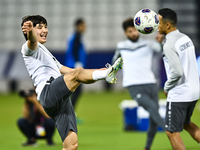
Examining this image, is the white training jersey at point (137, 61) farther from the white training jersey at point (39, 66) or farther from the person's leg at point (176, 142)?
the white training jersey at point (39, 66)

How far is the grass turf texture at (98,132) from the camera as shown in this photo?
7.29 m

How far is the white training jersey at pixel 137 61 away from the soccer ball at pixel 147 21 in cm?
176

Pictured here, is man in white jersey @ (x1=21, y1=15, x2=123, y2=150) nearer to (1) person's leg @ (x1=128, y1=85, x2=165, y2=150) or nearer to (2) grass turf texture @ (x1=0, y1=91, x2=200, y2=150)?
(1) person's leg @ (x1=128, y1=85, x2=165, y2=150)

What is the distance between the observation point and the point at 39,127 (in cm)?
733

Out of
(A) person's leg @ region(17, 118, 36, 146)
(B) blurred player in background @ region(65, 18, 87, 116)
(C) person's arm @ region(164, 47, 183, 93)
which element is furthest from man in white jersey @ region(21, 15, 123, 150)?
(B) blurred player in background @ region(65, 18, 87, 116)

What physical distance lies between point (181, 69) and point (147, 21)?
851mm

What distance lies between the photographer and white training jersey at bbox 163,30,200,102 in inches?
199

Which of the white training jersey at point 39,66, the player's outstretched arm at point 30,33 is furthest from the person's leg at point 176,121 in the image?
the player's outstretched arm at point 30,33

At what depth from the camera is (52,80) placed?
4973mm

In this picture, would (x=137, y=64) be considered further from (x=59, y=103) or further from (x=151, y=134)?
(x=59, y=103)

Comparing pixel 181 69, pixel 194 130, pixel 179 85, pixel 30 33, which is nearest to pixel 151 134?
pixel 194 130

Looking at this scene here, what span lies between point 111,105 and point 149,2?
8715 millimetres

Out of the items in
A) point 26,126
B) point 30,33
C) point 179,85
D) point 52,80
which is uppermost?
point 30,33

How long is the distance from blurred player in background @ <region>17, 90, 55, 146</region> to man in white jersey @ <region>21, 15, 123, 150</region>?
7.27 ft
